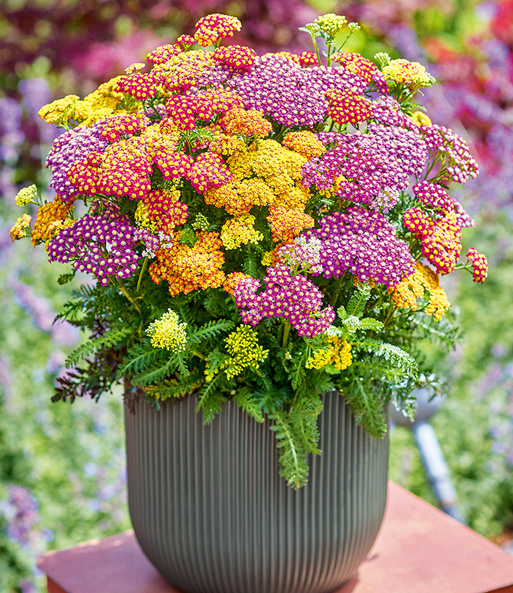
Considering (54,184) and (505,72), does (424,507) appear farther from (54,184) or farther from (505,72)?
(505,72)

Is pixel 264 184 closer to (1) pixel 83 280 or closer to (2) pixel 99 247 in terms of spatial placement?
(2) pixel 99 247

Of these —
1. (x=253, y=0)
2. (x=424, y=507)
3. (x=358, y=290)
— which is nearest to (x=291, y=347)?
(x=358, y=290)

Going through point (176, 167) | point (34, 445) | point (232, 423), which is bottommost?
point (34, 445)

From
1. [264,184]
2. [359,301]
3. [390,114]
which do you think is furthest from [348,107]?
[359,301]

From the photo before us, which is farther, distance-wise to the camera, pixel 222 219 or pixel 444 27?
pixel 444 27

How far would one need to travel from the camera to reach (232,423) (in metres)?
1.12

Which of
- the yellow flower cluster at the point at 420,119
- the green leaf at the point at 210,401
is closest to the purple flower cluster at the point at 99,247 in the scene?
the green leaf at the point at 210,401

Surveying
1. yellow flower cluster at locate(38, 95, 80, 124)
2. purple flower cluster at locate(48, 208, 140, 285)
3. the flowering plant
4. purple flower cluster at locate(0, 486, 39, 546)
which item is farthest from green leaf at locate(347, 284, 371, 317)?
purple flower cluster at locate(0, 486, 39, 546)

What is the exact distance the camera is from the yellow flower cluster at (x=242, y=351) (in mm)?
1053

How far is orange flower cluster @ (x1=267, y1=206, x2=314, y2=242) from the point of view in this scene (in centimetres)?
102

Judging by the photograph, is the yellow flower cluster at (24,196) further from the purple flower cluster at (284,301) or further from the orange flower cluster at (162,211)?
the purple flower cluster at (284,301)

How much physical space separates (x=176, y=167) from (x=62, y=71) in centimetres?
298

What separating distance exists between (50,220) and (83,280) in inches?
81.2

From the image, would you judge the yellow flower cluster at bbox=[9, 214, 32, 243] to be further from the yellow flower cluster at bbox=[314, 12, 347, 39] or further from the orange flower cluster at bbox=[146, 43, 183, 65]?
the yellow flower cluster at bbox=[314, 12, 347, 39]
